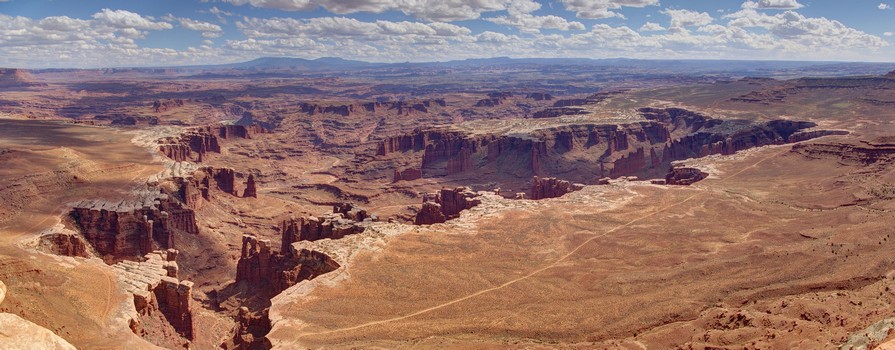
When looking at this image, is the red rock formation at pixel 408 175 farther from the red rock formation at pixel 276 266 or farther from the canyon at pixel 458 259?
the red rock formation at pixel 276 266

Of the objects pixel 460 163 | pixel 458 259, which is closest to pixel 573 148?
pixel 460 163

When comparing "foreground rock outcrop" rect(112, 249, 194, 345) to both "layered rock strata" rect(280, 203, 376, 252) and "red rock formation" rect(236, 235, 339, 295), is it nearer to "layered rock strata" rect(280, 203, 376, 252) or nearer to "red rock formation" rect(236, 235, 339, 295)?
"red rock formation" rect(236, 235, 339, 295)

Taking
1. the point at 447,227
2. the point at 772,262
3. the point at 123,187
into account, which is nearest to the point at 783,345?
the point at 772,262

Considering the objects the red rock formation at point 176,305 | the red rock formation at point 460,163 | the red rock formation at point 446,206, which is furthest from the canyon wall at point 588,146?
the red rock formation at point 176,305

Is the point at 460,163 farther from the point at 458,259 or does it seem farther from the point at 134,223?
the point at 458,259

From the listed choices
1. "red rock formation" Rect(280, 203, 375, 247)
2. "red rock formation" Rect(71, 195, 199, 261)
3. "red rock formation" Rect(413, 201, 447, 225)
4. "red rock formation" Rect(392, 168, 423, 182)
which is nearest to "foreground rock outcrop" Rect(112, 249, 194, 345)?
"red rock formation" Rect(280, 203, 375, 247)

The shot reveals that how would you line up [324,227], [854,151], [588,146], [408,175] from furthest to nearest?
1. [588,146]
2. [408,175]
3. [854,151]
4. [324,227]

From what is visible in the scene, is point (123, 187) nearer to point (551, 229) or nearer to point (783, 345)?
point (551, 229)
